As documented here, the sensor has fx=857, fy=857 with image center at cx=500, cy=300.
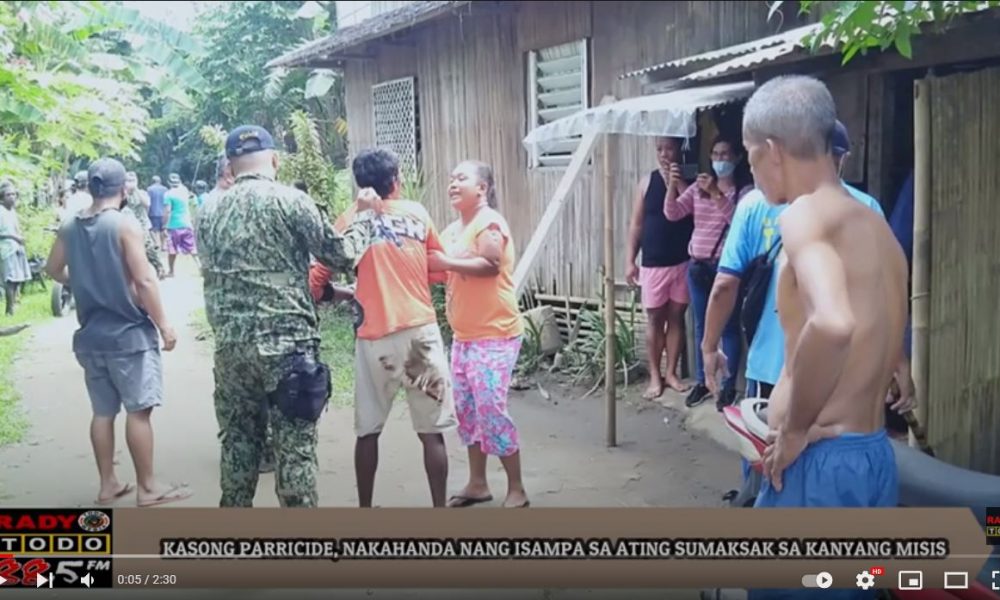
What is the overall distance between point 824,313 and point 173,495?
6.42 ft

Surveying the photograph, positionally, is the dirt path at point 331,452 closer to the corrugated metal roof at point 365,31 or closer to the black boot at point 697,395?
the black boot at point 697,395

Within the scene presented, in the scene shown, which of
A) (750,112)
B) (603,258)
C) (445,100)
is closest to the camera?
(750,112)

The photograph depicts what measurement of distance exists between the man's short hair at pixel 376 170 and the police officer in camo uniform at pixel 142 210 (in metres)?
0.63

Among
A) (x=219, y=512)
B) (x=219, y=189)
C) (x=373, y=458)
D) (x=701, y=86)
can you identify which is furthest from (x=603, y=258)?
(x=219, y=512)

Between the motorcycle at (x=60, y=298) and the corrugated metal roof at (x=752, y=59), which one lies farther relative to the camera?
the corrugated metal roof at (x=752, y=59)

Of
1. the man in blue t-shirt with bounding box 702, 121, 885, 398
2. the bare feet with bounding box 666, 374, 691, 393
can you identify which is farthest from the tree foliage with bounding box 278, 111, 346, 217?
the bare feet with bounding box 666, 374, 691, 393

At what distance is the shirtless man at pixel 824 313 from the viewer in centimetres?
164

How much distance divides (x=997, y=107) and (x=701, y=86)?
1270 mm

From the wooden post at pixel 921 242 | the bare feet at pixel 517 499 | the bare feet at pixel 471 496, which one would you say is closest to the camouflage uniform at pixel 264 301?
the bare feet at pixel 471 496

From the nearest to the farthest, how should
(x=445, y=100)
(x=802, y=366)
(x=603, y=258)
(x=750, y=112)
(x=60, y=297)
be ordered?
(x=802, y=366), (x=750, y=112), (x=60, y=297), (x=445, y=100), (x=603, y=258)

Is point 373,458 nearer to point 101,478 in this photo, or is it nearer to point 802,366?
point 101,478

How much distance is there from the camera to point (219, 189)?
8.38ft

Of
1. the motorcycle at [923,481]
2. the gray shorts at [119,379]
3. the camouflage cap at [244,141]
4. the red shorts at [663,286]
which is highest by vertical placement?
the camouflage cap at [244,141]
